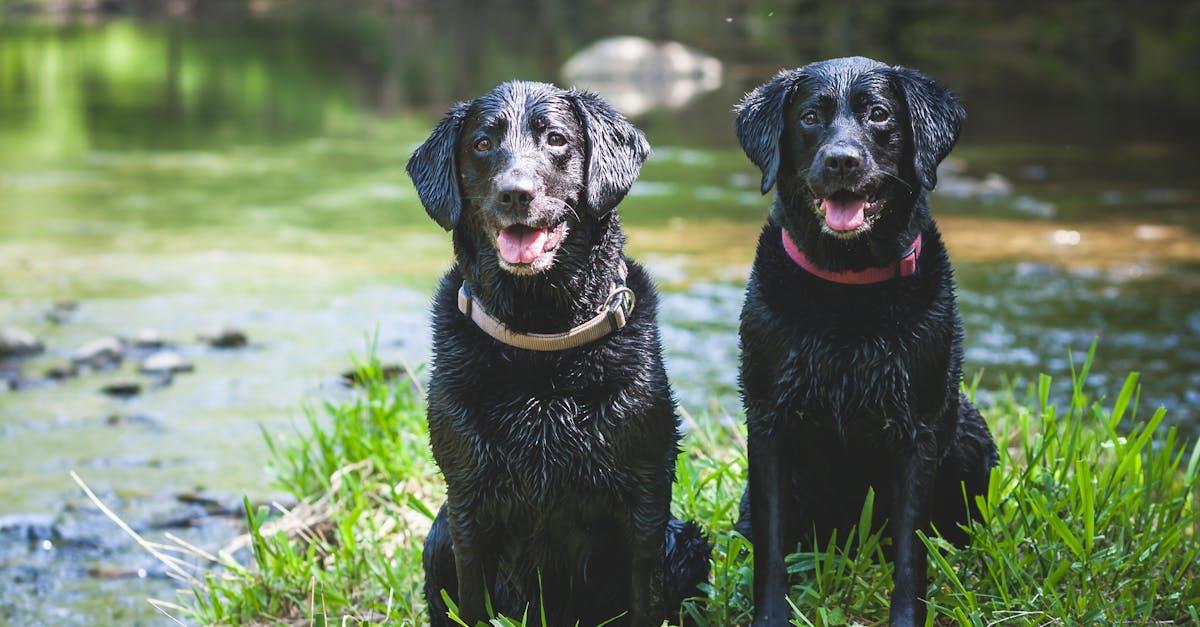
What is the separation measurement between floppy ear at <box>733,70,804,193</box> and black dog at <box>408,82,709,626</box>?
35 centimetres

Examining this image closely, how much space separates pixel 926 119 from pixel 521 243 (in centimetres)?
123

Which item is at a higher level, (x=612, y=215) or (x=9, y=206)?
(x=612, y=215)

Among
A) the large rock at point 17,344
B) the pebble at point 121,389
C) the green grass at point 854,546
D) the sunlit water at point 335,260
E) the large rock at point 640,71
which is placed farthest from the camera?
the large rock at point 640,71

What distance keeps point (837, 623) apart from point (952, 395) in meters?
0.77

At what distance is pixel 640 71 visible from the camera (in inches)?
1082

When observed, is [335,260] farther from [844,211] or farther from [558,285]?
[844,211]

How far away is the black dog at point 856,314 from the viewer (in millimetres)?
3746

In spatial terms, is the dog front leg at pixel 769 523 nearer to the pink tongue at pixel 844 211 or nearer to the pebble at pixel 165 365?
the pink tongue at pixel 844 211

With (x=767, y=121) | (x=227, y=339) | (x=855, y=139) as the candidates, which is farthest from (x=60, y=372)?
(x=855, y=139)

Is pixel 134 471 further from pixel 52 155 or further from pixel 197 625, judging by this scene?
pixel 52 155

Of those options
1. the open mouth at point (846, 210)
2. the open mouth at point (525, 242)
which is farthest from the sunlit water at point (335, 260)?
the open mouth at point (846, 210)

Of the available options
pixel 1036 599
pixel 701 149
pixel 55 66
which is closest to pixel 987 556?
pixel 1036 599

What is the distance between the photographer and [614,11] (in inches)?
2314

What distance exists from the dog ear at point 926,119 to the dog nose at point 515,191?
112 centimetres
